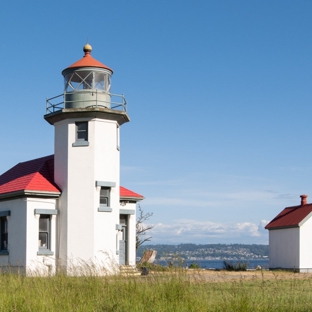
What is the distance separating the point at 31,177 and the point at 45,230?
2676 mm

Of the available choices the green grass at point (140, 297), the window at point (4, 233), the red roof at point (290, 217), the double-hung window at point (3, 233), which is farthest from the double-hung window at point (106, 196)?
the red roof at point (290, 217)

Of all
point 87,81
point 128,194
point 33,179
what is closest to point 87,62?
point 87,81

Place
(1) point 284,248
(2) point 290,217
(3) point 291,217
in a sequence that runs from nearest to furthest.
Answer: (1) point 284,248 → (3) point 291,217 → (2) point 290,217

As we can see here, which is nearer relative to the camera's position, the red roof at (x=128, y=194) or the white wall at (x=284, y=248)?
the red roof at (x=128, y=194)

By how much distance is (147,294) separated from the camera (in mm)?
13555

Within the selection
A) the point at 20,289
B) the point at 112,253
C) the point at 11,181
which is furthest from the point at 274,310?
the point at 11,181

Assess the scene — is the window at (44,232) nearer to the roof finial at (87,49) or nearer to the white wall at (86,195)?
the white wall at (86,195)

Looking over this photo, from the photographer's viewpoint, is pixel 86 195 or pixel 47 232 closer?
pixel 86 195

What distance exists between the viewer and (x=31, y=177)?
28.3 meters

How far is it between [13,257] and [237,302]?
17475 millimetres

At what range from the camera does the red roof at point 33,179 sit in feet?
89.8

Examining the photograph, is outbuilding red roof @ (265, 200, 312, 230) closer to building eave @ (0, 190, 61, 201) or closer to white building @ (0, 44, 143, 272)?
white building @ (0, 44, 143, 272)

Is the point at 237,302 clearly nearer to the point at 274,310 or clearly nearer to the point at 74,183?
the point at 274,310

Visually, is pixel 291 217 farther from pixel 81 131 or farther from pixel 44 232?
pixel 44 232
